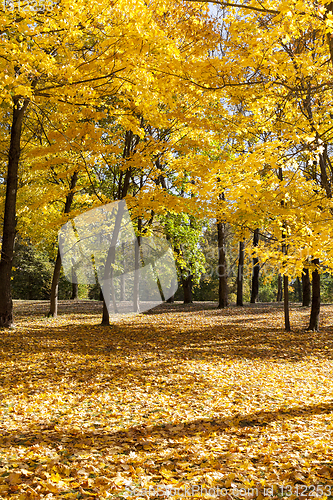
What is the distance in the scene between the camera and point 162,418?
459 cm

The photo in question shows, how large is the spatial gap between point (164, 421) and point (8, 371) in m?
3.33

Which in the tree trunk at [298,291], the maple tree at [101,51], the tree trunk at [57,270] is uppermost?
the maple tree at [101,51]

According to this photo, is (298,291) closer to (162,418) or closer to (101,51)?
(101,51)

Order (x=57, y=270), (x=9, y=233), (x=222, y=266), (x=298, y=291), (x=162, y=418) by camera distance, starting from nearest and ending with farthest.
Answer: (x=162, y=418) → (x=9, y=233) → (x=57, y=270) → (x=222, y=266) → (x=298, y=291)

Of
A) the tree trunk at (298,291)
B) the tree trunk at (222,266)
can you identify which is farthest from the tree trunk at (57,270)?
the tree trunk at (298,291)

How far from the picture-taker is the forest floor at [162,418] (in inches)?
119

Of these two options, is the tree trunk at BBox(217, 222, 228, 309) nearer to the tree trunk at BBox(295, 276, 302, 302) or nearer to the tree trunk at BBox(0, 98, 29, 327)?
the tree trunk at BBox(0, 98, 29, 327)

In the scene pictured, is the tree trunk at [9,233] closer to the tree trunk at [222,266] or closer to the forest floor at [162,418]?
the forest floor at [162,418]

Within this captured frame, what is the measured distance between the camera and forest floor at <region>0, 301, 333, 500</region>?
3018mm

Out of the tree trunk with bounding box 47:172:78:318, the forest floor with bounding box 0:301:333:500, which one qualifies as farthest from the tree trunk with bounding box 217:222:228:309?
the forest floor with bounding box 0:301:333:500

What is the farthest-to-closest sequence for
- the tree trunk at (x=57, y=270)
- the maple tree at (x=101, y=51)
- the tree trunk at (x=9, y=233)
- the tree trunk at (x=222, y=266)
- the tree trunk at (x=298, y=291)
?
the tree trunk at (x=298, y=291) → the tree trunk at (x=222, y=266) → the tree trunk at (x=57, y=270) → the tree trunk at (x=9, y=233) → the maple tree at (x=101, y=51)

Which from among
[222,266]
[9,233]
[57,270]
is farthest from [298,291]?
[9,233]

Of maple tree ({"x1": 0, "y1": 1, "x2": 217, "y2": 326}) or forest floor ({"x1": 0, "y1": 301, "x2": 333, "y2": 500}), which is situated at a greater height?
maple tree ({"x1": 0, "y1": 1, "x2": 217, "y2": 326})

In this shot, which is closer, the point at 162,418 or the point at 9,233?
the point at 162,418
